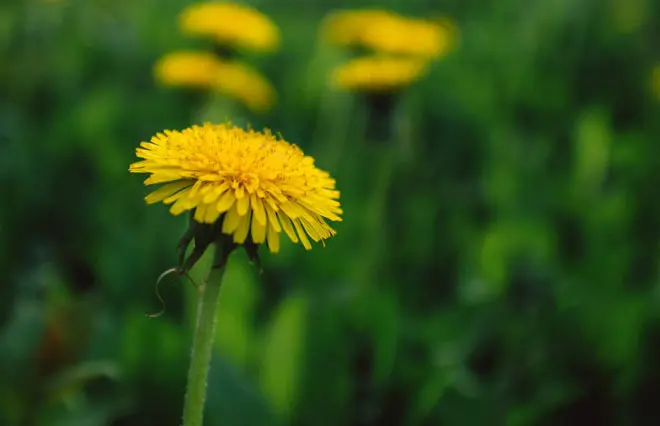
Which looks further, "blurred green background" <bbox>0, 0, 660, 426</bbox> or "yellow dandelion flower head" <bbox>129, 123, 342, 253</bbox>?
"blurred green background" <bbox>0, 0, 660, 426</bbox>

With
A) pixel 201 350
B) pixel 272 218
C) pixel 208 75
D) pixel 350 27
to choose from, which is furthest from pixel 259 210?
pixel 350 27

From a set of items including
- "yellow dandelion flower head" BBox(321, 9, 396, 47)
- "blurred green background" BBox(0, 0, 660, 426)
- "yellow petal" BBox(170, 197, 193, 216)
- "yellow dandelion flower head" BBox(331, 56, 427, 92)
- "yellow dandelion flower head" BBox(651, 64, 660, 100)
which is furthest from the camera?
"yellow dandelion flower head" BBox(651, 64, 660, 100)

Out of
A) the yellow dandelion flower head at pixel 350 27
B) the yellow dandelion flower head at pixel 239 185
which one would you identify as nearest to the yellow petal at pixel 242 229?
→ the yellow dandelion flower head at pixel 239 185

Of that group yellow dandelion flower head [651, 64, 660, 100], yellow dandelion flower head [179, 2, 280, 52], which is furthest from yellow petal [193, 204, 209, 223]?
yellow dandelion flower head [651, 64, 660, 100]

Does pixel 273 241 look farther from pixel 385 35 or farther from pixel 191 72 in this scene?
pixel 385 35

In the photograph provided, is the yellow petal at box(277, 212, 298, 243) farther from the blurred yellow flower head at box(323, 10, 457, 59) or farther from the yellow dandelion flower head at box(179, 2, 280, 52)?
the blurred yellow flower head at box(323, 10, 457, 59)

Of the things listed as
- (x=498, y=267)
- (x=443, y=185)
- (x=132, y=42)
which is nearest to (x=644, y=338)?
(x=498, y=267)

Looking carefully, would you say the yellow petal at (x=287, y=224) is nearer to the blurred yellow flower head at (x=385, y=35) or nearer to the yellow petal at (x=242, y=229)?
the yellow petal at (x=242, y=229)

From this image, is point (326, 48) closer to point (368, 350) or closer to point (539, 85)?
point (539, 85)
